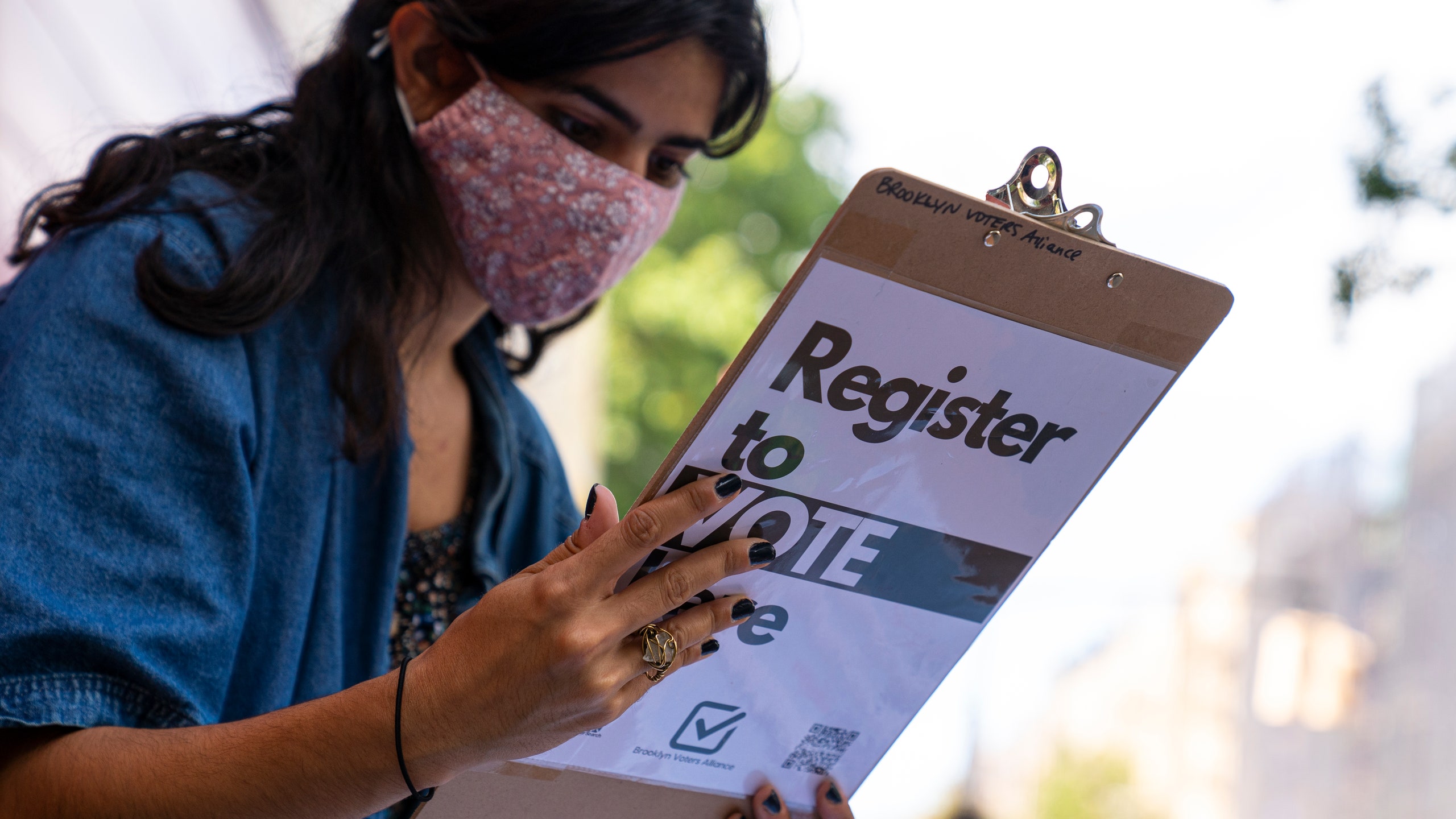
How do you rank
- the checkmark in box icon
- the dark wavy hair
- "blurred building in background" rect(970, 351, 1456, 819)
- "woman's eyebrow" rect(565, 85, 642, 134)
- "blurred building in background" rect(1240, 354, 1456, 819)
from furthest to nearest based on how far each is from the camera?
"blurred building in background" rect(970, 351, 1456, 819) < "blurred building in background" rect(1240, 354, 1456, 819) < "woman's eyebrow" rect(565, 85, 642, 134) < the dark wavy hair < the checkmark in box icon

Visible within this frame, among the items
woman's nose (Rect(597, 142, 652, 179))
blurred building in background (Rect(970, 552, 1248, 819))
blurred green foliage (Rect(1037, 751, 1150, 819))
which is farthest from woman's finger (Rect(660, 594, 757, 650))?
blurred green foliage (Rect(1037, 751, 1150, 819))

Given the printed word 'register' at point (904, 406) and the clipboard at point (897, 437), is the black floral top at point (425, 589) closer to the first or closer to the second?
the clipboard at point (897, 437)

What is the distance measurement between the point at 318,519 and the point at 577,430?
655cm

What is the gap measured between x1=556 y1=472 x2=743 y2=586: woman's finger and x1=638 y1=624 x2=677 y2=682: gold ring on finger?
0.07 meters

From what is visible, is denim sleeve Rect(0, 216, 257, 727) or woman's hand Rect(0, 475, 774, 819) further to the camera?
denim sleeve Rect(0, 216, 257, 727)

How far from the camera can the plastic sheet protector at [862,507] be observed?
Answer: 0.80 metres

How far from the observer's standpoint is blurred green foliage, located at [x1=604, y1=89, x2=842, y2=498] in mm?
10273

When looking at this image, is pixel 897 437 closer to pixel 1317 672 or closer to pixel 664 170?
pixel 664 170

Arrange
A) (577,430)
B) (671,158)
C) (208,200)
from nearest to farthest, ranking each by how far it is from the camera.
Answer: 1. (208,200)
2. (671,158)
3. (577,430)

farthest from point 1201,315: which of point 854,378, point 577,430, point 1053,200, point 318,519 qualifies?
point 577,430

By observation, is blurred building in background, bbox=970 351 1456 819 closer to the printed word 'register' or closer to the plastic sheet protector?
the plastic sheet protector

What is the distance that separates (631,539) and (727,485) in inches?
3.5

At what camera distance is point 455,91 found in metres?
1.37

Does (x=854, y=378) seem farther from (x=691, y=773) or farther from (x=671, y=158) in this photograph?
(x=671, y=158)
